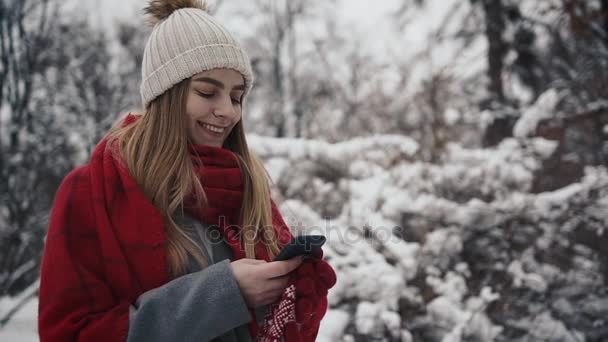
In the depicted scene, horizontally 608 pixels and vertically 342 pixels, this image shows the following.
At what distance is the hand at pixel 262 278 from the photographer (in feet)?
3.13

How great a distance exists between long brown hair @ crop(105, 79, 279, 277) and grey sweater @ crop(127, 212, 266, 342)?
0.37ft

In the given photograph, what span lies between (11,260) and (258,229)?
3.83m

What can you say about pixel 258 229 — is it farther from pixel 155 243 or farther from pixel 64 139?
pixel 64 139

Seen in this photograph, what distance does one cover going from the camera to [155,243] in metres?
1.00

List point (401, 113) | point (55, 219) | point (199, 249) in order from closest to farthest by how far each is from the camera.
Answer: point (55, 219), point (199, 249), point (401, 113)

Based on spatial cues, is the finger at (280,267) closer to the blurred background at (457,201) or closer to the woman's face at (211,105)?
the woman's face at (211,105)

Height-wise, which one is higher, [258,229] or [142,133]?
[142,133]

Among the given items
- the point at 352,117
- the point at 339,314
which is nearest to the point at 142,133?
the point at 339,314

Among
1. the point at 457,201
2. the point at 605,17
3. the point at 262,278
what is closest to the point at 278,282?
the point at 262,278

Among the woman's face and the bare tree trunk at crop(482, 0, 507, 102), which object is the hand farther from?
the bare tree trunk at crop(482, 0, 507, 102)

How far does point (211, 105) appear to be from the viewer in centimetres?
115

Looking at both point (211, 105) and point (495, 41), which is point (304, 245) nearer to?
point (211, 105)

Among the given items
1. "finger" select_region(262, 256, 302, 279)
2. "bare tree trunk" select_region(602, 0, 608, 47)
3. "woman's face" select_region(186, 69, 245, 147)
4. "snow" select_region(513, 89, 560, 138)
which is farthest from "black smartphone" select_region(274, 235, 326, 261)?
"bare tree trunk" select_region(602, 0, 608, 47)

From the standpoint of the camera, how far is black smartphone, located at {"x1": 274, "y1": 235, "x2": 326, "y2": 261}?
3.08 feet
